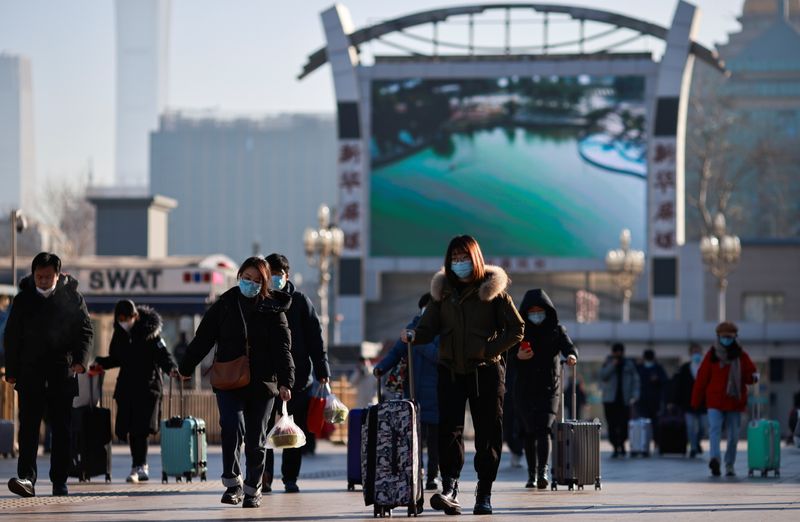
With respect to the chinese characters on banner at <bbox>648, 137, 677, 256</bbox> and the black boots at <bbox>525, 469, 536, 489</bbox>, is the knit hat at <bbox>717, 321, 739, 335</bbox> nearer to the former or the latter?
the black boots at <bbox>525, 469, 536, 489</bbox>

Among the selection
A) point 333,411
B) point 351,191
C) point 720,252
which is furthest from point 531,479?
point 351,191

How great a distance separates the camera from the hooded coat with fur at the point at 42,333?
13805 mm

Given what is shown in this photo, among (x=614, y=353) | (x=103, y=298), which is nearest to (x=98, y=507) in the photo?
(x=614, y=353)

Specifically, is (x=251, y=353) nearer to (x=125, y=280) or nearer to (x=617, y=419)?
(x=617, y=419)

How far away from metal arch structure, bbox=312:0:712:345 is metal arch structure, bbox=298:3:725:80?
0.03 meters

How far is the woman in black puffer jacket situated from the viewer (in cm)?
1281

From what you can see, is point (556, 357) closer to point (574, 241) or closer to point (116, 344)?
point (116, 344)

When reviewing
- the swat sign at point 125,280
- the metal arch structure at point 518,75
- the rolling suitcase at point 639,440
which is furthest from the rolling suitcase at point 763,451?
the metal arch structure at point 518,75

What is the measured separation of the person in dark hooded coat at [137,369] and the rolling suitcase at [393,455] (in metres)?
4.57

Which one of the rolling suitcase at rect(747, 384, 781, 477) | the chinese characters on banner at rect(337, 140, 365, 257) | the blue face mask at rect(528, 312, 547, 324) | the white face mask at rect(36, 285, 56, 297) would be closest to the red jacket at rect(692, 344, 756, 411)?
the rolling suitcase at rect(747, 384, 781, 477)

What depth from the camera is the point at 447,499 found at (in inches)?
480

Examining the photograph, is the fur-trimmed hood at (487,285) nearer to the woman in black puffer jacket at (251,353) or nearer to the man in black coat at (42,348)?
the woman in black puffer jacket at (251,353)

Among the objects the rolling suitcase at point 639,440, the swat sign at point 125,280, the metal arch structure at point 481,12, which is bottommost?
the rolling suitcase at point 639,440

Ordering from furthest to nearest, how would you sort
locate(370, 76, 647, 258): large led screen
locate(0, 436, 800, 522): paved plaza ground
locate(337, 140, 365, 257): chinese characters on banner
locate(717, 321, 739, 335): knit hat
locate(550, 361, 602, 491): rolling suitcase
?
locate(337, 140, 365, 257): chinese characters on banner < locate(370, 76, 647, 258): large led screen < locate(717, 321, 739, 335): knit hat < locate(550, 361, 602, 491): rolling suitcase < locate(0, 436, 800, 522): paved plaza ground
